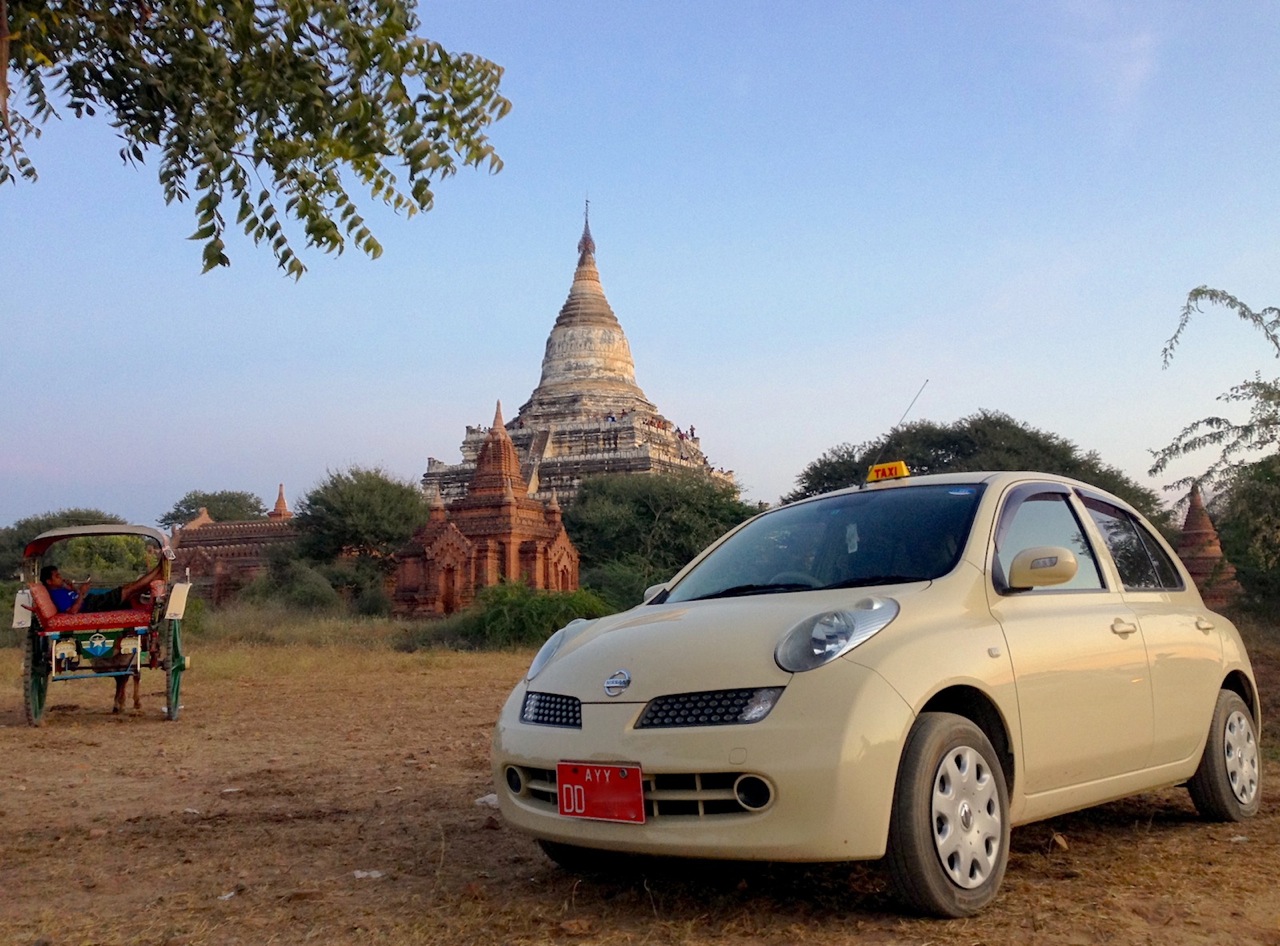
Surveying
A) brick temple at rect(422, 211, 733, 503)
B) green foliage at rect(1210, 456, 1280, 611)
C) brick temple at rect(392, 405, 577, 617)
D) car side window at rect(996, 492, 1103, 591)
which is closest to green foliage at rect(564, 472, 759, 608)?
brick temple at rect(392, 405, 577, 617)

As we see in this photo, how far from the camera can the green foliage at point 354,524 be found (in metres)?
39.0

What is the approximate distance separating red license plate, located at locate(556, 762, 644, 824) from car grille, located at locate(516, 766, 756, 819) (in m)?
0.04

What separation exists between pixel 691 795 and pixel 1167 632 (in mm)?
2537

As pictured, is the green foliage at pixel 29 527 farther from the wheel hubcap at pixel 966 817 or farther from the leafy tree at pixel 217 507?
the wheel hubcap at pixel 966 817

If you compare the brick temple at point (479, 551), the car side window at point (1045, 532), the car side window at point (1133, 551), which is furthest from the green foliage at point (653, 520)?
the car side window at point (1045, 532)

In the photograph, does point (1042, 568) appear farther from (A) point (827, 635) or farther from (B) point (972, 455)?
(B) point (972, 455)

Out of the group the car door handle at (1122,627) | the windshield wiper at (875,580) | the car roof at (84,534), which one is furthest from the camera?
the car roof at (84,534)

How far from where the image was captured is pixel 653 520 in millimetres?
38000

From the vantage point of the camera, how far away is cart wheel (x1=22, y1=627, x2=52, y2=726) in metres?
9.68

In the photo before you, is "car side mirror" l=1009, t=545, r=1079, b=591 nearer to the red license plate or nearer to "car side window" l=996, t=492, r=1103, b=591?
"car side window" l=996, t=492, r=1103, b=591

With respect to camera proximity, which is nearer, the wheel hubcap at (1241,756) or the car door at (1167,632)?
the car door at (1167,632)

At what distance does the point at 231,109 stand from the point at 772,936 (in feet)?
14.0

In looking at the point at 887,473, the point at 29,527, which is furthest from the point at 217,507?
the point at 887,473

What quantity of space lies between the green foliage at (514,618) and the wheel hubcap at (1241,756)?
53.6ft
